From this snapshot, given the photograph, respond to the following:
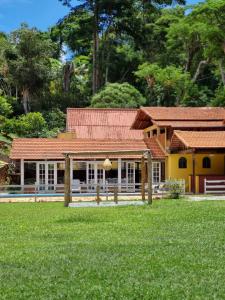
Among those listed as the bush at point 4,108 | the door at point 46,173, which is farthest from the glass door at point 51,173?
the bush at point 4,108

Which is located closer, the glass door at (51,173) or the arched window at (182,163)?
the arched window at (182,163)

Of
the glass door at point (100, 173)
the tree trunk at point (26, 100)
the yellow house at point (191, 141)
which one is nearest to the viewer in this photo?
the yellow house at point (191, 141)

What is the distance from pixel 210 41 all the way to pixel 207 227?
30.2 meters

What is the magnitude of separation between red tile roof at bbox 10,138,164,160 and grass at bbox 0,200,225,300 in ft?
59.0

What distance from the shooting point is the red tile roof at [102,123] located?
146ft

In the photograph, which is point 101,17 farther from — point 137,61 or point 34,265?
point 34,265

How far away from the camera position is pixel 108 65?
58.1 meters

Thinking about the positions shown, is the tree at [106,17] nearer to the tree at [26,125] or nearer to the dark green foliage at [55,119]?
the dark green foliage at [55,119]

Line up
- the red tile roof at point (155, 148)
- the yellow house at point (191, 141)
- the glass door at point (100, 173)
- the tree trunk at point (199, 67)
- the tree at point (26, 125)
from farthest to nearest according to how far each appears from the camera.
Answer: the tree trunk at point (199, 67) → the tree at point (26, 125) → the red tile roof at point (155, 148) → the glass door at point (100, 173) → the yellow house at point (191, 141)

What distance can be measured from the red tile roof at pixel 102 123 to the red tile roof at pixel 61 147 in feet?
23.6

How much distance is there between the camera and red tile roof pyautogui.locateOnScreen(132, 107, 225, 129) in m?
36.8

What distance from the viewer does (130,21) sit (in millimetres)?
57094

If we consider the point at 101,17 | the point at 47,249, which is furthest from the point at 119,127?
the point at 47,249

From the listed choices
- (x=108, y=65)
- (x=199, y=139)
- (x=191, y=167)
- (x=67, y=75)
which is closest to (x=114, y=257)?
(x=199, y=139)
